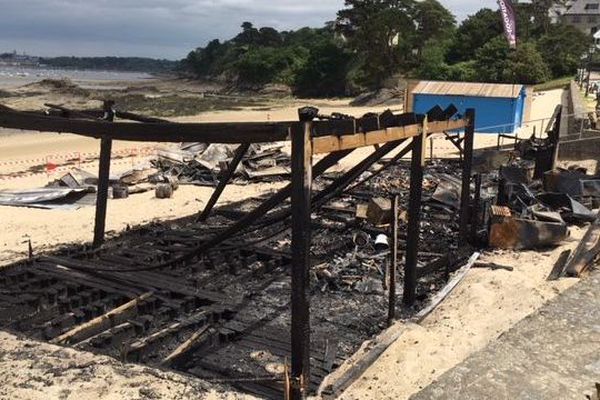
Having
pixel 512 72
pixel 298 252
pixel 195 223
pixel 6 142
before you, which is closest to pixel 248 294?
pixel 298 252

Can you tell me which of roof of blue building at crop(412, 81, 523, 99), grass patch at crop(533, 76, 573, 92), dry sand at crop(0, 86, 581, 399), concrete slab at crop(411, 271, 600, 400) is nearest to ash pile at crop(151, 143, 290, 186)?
dry sand at crop(0, 86, 581, 399)

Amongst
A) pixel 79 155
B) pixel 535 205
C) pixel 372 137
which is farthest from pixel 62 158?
pixel 372 137

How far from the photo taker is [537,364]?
21.0 feet

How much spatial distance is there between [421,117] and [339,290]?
9.97 ft

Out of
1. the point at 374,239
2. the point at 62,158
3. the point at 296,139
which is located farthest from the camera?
the point at 62,158

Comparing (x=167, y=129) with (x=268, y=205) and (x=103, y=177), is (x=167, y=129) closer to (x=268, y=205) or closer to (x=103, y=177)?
(x=268, y=205)

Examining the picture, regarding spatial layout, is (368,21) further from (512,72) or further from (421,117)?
(421,117)

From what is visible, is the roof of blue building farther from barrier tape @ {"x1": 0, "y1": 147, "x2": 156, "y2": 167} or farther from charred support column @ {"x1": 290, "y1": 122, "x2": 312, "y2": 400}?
charred support column @ {"x1": 290, "y1": 122, "x2": 312, "y2": 400}

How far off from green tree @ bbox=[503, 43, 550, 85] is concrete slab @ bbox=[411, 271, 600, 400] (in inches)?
1719

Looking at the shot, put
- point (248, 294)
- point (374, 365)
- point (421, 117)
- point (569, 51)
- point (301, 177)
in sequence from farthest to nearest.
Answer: point (569, 51), point (248, 294), point (421, 117), point (374, 365), point (301, 177)

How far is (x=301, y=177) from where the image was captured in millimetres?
6035

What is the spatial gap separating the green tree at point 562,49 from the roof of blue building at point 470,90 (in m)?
28.5

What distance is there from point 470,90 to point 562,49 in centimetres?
3175

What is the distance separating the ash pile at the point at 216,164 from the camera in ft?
65.7
